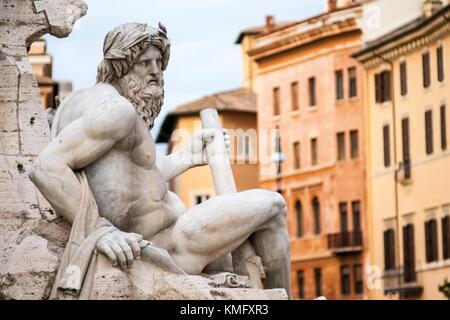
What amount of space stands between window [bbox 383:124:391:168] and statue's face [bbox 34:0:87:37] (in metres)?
70.4

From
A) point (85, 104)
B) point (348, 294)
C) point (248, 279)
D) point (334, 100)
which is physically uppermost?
point (334, 100)

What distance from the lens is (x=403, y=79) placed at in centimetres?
8469

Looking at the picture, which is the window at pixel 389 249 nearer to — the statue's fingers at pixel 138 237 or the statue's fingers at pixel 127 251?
the statue's fingers at pixel 138 237

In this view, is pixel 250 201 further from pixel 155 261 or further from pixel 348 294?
pixel 348 294

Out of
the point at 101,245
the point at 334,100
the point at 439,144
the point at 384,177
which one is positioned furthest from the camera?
the point at 334,100

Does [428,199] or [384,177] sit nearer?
[428,199]

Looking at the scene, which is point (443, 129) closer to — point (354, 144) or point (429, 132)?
point (429, 132)

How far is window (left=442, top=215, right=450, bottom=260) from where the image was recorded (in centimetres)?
7894

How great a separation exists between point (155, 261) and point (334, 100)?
8123cm

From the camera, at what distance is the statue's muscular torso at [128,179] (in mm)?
14133

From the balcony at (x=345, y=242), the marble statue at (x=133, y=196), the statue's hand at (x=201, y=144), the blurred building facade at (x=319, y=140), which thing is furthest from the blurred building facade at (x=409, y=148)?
the marble statue at (x=133, y=196)

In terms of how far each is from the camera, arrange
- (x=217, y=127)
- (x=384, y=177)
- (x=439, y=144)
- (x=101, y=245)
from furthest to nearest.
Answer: (x=384, y=177) → (x=439, y=144) → (x=217, y=127) → (x=101, y=245)

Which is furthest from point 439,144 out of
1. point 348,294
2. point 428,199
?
point 348,294

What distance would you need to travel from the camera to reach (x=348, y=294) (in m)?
92.8
